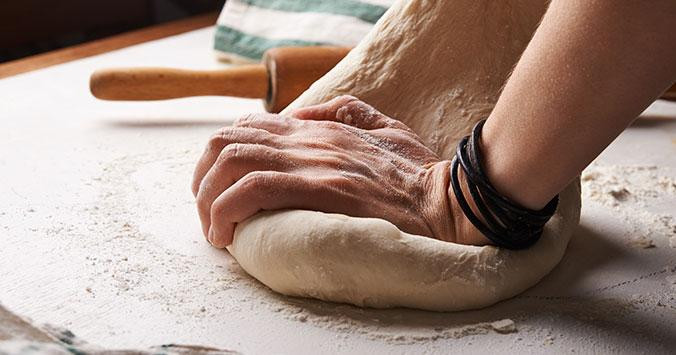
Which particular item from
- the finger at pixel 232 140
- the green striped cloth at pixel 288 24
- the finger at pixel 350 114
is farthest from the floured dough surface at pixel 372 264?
the green striped cloth at pixel 288 24

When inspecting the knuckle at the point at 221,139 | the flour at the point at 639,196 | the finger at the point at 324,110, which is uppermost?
the knuckle at the point at 221,139

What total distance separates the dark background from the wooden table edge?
0.28 m

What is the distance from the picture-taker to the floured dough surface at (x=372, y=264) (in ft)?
3.27

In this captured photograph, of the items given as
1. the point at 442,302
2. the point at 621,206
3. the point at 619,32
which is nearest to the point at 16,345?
the point at 442,302

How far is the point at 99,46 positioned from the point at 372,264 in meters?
1.45

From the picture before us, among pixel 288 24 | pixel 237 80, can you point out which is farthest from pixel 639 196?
pixel 288 24

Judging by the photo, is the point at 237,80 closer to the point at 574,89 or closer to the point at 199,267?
the point at 199,267

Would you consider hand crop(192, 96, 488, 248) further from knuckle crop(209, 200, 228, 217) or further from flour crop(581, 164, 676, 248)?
flour crop(581, 164, 676, 248)

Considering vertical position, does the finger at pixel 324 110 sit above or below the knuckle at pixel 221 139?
below

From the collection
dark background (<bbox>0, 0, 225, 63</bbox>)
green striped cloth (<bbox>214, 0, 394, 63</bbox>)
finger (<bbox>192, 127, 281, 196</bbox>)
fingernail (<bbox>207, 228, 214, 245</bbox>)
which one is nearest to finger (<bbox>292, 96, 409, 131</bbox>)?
finger (<bbox>192, 127, 281, 196</bbox>)

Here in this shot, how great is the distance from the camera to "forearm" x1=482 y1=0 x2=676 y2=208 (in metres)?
0.86

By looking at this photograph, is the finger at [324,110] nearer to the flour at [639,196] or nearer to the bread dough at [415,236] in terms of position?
the bread dough at [415,236]

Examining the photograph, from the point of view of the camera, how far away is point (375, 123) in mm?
1228

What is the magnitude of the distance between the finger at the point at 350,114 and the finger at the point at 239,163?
0.50 feet
